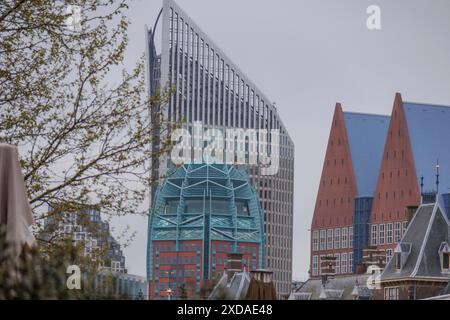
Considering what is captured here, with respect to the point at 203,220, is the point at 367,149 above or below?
above

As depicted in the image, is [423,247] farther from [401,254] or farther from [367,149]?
[367,149]

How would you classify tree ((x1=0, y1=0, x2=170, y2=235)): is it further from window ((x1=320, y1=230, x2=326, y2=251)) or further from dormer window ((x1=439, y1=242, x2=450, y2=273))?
window ((x1=320, y1=230, x2=326, y2=251))

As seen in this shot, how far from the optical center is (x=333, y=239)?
7312cm

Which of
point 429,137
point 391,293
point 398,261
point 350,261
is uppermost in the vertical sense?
point 429,137

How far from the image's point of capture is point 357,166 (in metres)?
63.4

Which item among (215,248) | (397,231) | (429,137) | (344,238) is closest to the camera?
(429,137)

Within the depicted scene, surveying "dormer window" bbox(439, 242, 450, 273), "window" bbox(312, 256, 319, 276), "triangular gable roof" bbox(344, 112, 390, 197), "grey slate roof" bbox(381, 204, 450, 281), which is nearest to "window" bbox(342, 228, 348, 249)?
"window" bbox(312, 256, 319, 276)

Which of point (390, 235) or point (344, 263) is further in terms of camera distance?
point (344, 263)

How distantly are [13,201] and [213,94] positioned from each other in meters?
37.0

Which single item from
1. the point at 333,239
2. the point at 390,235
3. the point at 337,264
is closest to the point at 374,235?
the point at 333,239

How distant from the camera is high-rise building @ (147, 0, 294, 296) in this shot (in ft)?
118

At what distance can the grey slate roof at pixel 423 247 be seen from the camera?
58353 millimetres

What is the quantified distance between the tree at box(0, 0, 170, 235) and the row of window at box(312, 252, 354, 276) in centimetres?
5305
